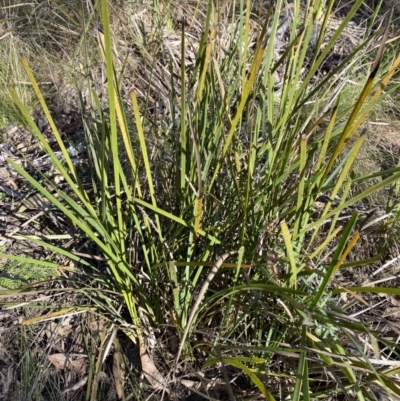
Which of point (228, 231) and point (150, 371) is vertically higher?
point (228, 231)

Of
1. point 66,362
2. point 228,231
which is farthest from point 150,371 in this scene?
point 228,231

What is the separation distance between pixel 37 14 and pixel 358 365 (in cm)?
181

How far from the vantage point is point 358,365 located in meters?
0.75

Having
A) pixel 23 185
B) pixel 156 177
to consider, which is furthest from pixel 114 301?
pixel 23 185

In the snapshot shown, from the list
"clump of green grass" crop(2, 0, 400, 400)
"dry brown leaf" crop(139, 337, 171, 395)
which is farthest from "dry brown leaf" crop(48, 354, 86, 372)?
"dry brown leaf" crop(139, 337, 171, 395)

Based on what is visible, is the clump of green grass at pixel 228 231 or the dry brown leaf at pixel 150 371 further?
the dry brown leaf at pixel 150 371

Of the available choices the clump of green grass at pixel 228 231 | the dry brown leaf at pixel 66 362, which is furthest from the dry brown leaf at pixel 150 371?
the dry brown leaf at pixel 66 362

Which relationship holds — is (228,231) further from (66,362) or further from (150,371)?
(66,362)

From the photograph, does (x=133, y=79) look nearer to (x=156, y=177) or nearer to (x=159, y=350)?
(x=156, y=177)

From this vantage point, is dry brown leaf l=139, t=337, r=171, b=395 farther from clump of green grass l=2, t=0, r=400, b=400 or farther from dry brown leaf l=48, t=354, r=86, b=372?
dry brown leaf l=48, t=354, r=86, b=372

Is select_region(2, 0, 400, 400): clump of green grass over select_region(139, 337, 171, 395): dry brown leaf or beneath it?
over

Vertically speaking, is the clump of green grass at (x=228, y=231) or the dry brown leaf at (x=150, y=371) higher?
the clump of green grass at (x=228, y=231)

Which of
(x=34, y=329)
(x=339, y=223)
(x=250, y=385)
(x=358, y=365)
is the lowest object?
(x=34, y=329)

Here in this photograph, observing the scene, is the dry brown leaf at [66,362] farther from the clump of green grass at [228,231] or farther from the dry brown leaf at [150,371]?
the dry brown leaf at [150,371]
